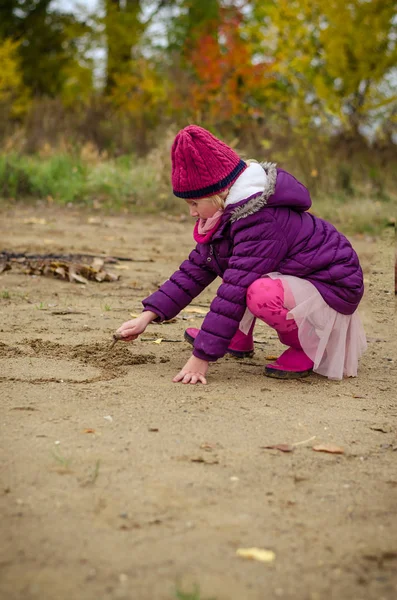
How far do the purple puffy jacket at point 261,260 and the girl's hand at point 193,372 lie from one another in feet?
0.19

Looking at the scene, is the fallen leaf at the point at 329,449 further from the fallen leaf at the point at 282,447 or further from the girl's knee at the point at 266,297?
the girl's knee at the point at 266,297

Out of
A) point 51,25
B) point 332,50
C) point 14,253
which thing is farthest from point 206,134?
point 51,25

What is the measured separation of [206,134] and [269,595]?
6.30 feet

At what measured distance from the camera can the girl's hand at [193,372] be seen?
3.07 m

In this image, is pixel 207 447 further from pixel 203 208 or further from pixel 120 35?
pixel 120 35

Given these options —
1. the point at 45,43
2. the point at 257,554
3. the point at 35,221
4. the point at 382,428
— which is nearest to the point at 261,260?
the point at 382,428

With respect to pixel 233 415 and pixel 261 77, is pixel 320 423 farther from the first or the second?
pixel 261 77

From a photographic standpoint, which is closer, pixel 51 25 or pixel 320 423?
pixel 320 423

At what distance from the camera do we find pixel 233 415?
2691 mm

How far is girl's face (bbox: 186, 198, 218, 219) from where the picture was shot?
305cm

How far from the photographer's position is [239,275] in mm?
3035

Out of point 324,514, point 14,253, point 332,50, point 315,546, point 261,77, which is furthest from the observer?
point 261,77

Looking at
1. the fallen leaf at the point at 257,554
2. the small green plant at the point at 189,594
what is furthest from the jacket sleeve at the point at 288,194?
the small green plant at the point at 189,594

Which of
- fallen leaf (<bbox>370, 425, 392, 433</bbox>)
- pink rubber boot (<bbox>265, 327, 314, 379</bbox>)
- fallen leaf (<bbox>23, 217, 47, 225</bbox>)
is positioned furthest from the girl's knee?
fallen leaf (<bbox>23, 217, 47, 225</bbox>)
